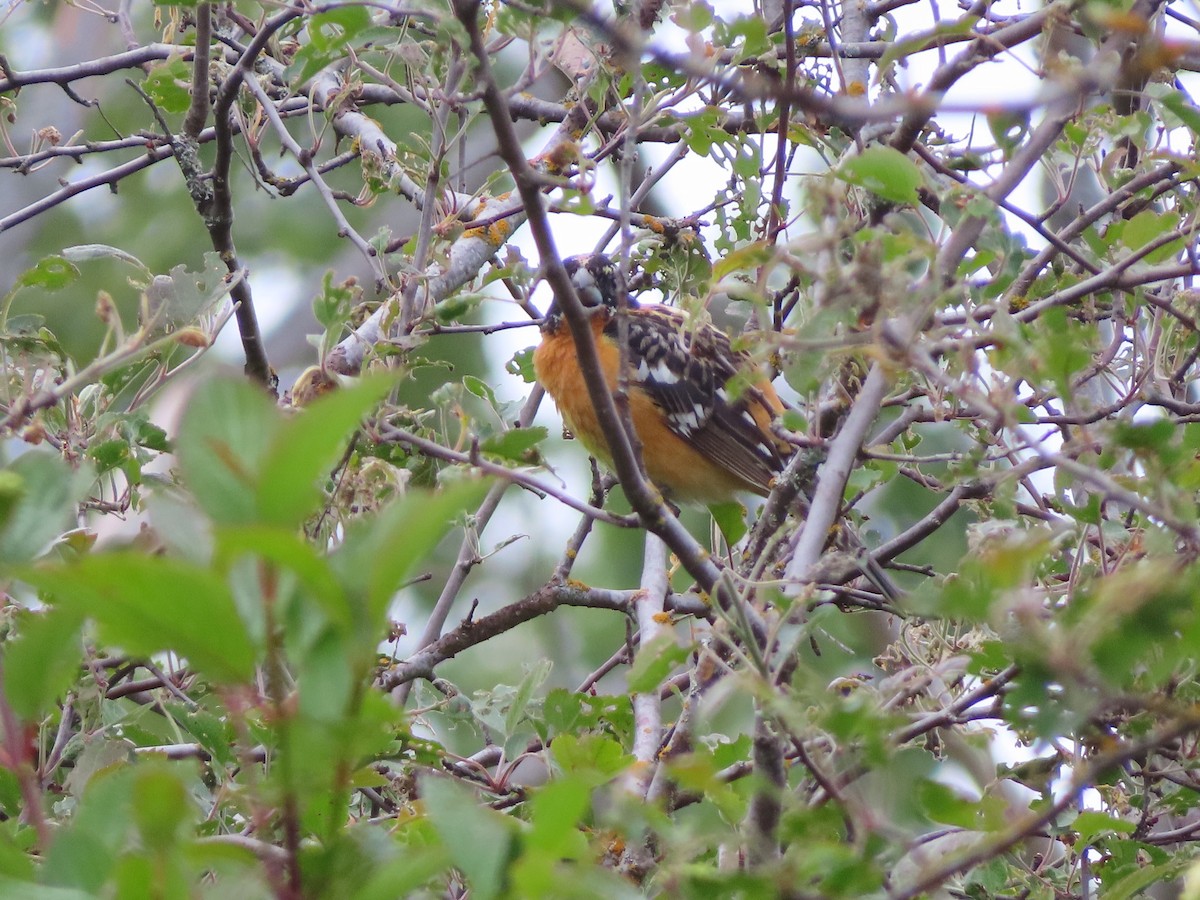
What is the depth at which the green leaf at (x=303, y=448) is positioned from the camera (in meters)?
0.77

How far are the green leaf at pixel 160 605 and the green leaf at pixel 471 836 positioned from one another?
211 mm

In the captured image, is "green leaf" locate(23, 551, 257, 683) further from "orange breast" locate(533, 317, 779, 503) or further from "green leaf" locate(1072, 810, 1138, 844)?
"orange breast" locate(533, 317, 779, 503)

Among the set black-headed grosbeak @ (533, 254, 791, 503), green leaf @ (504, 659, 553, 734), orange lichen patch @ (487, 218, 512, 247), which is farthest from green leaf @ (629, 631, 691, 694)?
black-headed grosbeak @ (533, 254, 791, 503)

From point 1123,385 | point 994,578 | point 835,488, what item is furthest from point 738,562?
point 994,578

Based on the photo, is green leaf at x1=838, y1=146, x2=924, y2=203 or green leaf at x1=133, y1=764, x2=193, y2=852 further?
green leaf at x1=838, y1=146, x2=924, y2=203

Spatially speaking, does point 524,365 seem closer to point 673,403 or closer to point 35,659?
point 673,403

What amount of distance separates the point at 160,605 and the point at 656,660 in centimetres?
75

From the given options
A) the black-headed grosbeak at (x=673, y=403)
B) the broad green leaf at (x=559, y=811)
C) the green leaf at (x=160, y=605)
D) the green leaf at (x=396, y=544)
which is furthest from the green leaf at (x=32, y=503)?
the black-headed grosbeak at (x=673, y=403)

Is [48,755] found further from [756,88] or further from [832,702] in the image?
[756,88]

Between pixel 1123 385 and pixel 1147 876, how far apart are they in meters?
1.42

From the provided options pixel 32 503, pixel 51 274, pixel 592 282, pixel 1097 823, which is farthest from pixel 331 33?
pixel 592 282

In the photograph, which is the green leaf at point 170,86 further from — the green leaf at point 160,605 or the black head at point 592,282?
the green leaf at point 160,605

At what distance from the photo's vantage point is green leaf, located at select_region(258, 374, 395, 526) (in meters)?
0.77

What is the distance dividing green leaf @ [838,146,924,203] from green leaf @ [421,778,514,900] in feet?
3.18
